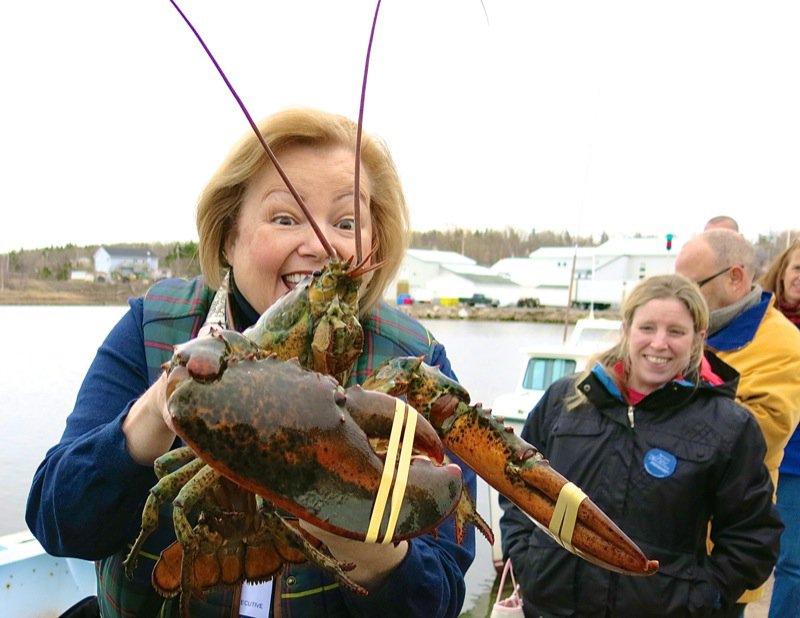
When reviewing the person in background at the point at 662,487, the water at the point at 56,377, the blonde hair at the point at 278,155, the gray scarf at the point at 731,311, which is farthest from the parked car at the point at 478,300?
the blonde hair at the point at 278,155

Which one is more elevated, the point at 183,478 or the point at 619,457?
the point at 183,478

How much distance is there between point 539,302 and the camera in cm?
5766

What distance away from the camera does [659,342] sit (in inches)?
124

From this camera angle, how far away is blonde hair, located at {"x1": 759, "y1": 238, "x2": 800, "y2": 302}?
463cm

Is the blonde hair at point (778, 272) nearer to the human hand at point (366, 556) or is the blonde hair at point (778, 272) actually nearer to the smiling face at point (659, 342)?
the smiling face at point (659, 342)

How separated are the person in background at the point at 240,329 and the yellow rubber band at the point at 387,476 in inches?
16.8

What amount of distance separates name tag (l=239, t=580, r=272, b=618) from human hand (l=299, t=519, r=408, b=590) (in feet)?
0.92

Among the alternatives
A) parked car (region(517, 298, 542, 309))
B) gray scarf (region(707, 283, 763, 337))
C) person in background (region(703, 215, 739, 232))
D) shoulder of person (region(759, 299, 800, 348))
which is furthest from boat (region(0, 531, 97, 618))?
parked car (region(517, 298, 542, 309))

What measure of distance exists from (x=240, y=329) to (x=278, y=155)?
51 cm

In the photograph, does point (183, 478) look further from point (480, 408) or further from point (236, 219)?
point (236, 219)

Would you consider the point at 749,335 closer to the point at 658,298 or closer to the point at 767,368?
the point at 767,368

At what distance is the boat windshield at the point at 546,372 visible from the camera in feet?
27.9

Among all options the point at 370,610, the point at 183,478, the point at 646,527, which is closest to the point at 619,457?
the point at 646,527

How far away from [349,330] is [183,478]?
1.59ft
